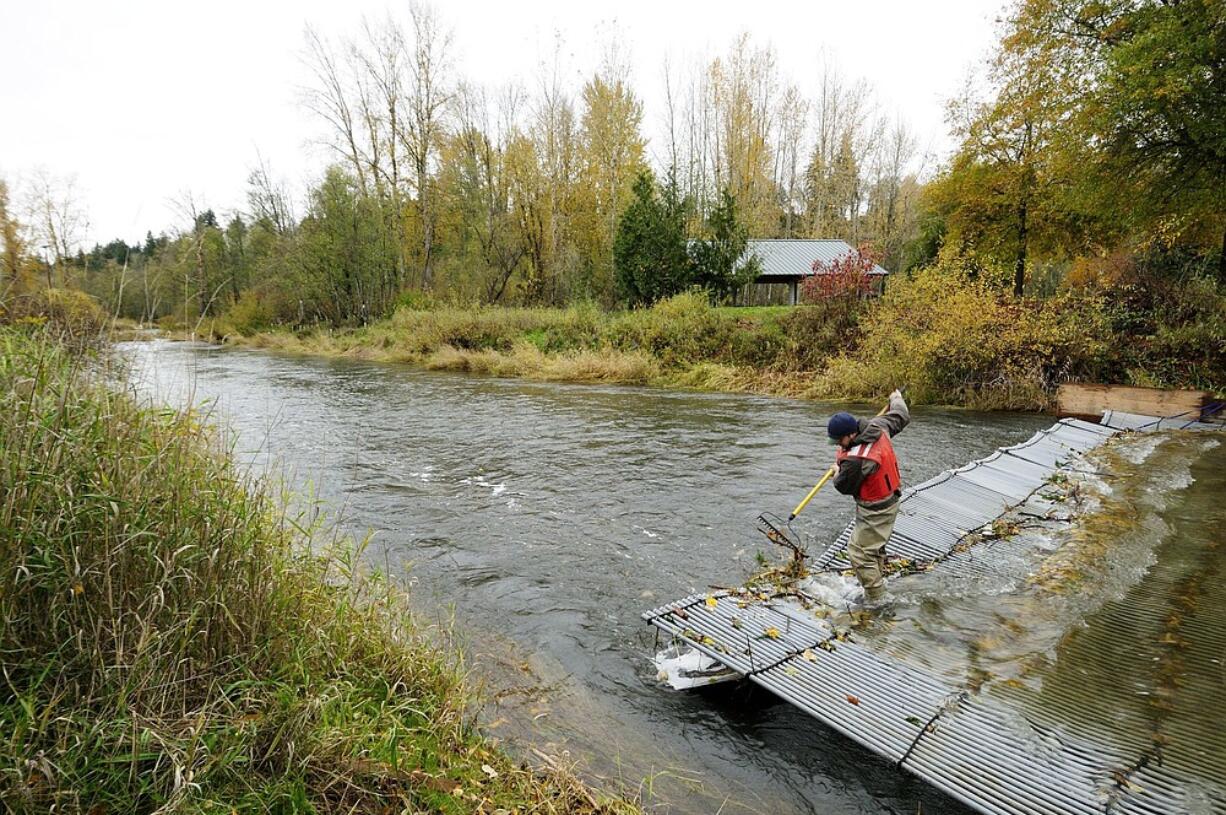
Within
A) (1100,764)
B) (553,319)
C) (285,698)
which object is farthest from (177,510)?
(553,319)

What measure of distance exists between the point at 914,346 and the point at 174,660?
1628 cm

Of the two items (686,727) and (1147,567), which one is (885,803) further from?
(1147,567)

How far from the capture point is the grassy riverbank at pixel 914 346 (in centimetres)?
1473

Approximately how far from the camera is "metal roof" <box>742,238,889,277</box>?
30.2 metres

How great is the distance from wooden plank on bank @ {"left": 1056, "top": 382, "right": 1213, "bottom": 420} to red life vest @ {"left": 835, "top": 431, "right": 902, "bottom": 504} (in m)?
11.6

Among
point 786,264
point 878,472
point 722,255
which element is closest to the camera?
point 878,472

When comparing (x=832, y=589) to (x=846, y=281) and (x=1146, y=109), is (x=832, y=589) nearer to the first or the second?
(x=846, y=281)

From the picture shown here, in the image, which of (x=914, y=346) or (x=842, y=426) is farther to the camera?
(x=914, y=346)

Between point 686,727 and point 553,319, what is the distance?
22777mm

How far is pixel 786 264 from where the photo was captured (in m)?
31.0

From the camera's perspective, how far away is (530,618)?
5387mm

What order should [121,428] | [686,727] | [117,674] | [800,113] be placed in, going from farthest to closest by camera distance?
1. [800,113]
2. [686,727]
3. [121,428]
4. [117,674]

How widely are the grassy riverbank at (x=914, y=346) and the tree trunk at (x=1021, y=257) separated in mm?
5222

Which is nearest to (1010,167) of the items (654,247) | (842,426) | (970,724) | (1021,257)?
(1021,257)
